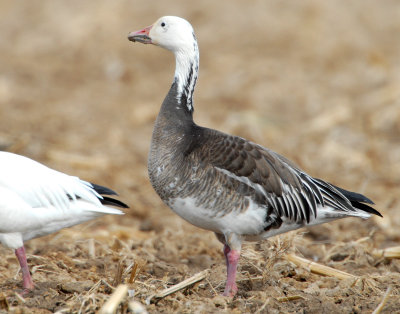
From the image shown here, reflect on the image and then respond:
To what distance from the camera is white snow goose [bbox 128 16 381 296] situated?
220 inches

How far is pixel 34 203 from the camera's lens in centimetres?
560

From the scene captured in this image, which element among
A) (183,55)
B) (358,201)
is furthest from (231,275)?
(183,55)

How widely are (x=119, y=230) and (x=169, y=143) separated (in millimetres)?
2742

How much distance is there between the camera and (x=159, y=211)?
9805 mm

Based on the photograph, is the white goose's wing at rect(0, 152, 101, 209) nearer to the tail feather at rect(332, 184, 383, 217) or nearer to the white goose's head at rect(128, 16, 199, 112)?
the white goose's head at rect(128, 16, 199, 112)

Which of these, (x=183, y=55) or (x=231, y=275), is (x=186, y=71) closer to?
(x=183, y=55)

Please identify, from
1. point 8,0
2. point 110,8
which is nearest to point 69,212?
point 110,8

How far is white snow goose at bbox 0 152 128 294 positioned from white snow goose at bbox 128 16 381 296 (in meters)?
0.62

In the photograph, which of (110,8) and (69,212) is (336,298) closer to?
(69,212)

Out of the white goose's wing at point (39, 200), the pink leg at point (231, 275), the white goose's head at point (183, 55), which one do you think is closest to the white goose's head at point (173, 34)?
the white goose's head at point (183, 55)

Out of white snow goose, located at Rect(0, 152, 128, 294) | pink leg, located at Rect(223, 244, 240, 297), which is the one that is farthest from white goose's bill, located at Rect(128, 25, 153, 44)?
pink leg, located at Rect(223, 244, 240, 297)

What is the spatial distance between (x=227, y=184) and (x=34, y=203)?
1.59 m

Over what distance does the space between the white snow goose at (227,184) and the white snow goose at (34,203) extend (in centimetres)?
62

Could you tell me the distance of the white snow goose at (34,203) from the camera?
5504 mm
